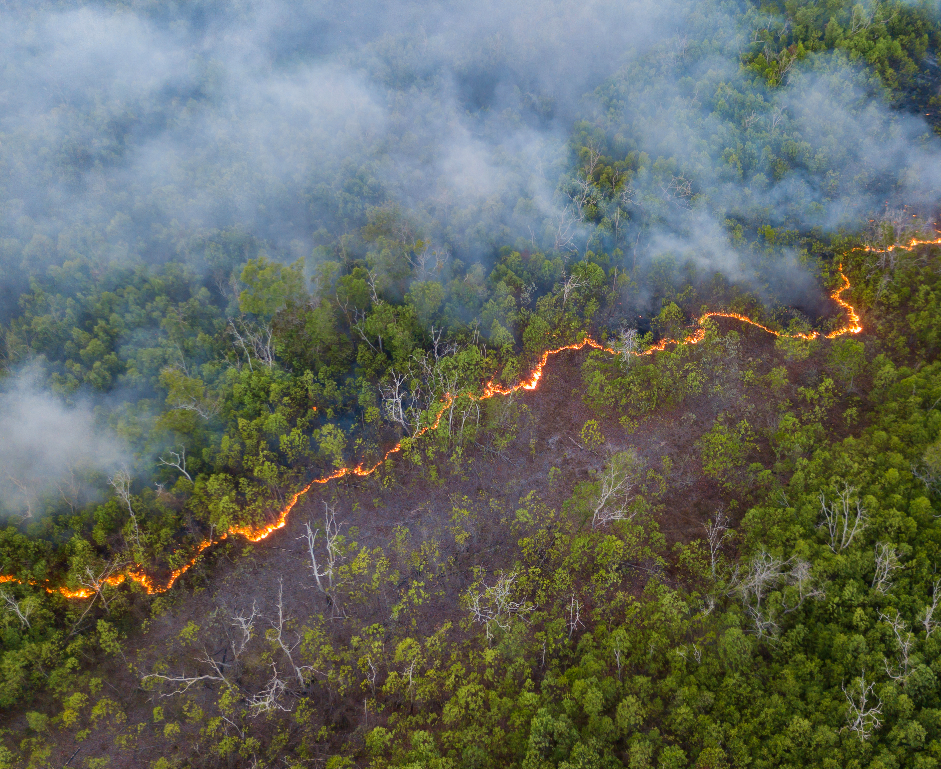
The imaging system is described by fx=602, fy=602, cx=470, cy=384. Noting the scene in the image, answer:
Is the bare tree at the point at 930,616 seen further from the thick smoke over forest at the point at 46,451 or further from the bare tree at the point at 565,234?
the thick smoke over forest at the point at 46,451

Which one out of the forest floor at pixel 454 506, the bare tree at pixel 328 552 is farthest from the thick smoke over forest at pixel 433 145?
the bare tree at pixel 328 552

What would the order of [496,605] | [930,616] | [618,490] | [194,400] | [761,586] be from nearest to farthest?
[930,616], [761,586], [496,605], [618,490], [194,400]

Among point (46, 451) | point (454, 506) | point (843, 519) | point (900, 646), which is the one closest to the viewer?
point (900, 646)

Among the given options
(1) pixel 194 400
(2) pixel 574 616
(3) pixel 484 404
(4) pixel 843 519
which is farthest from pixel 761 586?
(1) pixel 194 400

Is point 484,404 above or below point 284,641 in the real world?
above

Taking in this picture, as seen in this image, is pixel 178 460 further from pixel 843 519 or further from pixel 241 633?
pixel 843 519

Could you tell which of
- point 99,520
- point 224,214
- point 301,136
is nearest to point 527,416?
point 99,520
